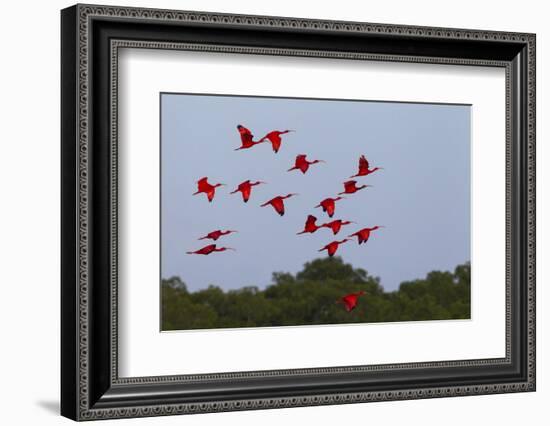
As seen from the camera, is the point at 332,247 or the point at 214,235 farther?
the point at 332,247

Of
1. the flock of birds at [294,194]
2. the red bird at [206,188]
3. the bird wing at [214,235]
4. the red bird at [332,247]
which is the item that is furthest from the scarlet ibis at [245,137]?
the red bird at [332,247]

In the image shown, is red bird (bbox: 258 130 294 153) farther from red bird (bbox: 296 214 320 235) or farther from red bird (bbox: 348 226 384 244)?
red bird (bbox: 348 226 384 244)

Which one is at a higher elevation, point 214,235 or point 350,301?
point 214,235

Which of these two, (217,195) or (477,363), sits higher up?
(217,195)

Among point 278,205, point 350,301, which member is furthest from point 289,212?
point 350,301

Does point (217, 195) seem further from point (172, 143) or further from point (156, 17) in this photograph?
point (156, 17)

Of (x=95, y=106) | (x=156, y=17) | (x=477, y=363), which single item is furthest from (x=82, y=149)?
(x=477, y=363)

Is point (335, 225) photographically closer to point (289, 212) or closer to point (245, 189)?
point (289, 212)
